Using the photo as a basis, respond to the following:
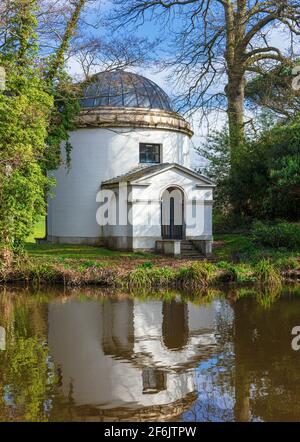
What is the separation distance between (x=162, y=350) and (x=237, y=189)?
19.2 metres

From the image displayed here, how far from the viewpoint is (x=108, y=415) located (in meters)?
6.43

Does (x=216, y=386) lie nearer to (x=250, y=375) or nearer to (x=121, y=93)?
(x=250, y=375)

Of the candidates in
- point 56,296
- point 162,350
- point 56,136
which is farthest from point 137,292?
point 56,136

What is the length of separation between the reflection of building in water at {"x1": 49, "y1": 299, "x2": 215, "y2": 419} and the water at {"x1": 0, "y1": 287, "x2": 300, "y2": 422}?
0.06 feet

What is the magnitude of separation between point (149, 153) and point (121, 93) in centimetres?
334

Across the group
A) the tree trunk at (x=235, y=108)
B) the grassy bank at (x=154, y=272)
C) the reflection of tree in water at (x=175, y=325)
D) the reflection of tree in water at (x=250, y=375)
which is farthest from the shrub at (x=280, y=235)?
the reflection of tree in water at (x=250, y=375)

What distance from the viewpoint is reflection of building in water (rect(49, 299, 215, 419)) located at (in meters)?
7.14

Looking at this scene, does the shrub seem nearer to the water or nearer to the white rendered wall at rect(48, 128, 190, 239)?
the water

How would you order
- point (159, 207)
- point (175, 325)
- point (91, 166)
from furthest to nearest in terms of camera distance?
point (91, 166), point (159, 207), point (175, 325)

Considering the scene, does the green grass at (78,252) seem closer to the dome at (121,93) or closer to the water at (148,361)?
the water at (148,361)

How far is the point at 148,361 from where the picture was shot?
8.96 metres

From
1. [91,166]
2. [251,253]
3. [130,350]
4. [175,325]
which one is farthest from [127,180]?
[130,350]

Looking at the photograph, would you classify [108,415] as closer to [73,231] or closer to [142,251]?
[142,251]

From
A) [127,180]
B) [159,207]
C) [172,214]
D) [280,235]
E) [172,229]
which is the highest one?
[127,180]
